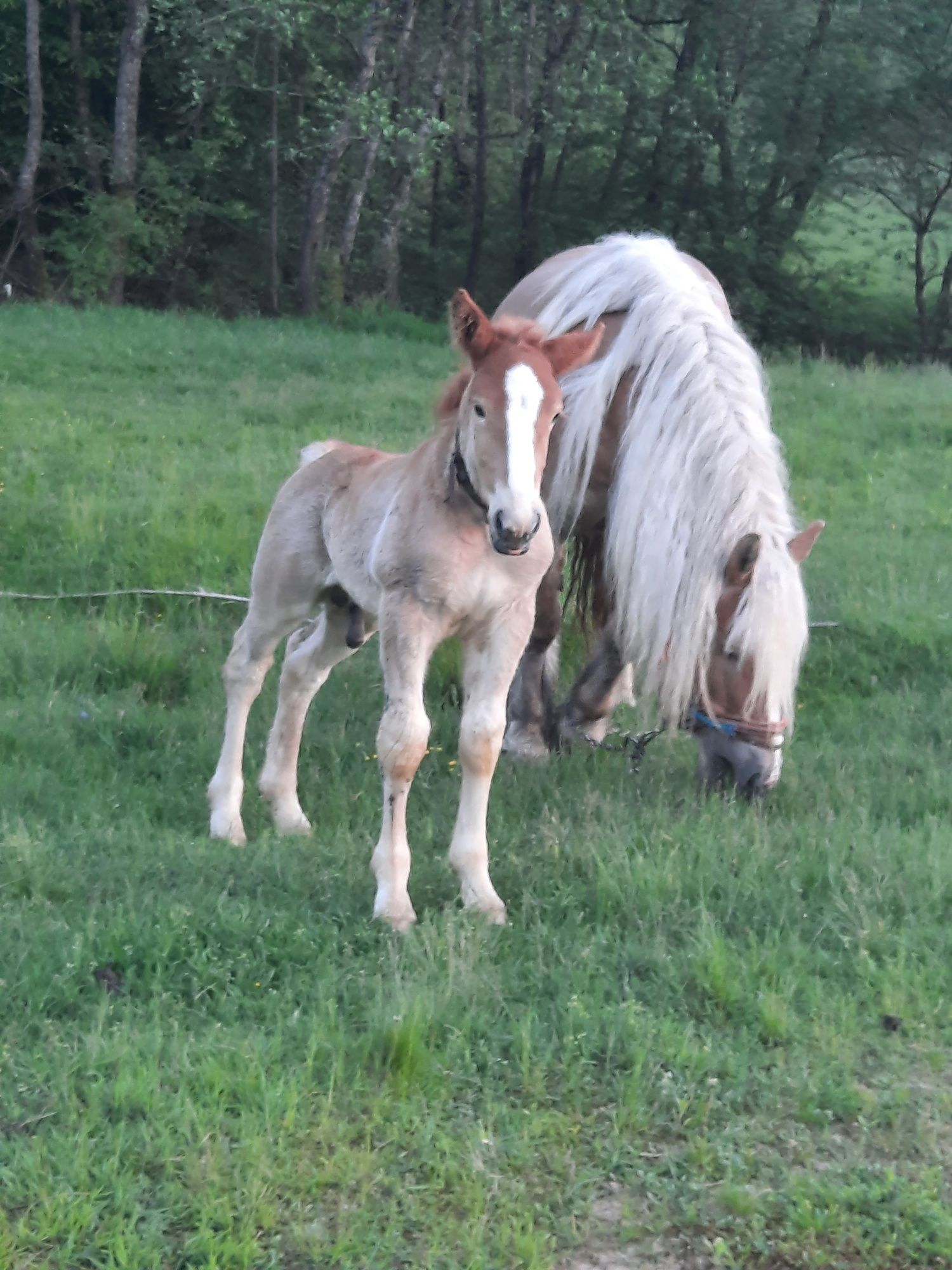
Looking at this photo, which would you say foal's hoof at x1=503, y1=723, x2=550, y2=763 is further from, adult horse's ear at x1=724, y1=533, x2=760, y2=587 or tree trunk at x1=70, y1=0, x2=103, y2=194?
tree trunk at x1=70, y1=0, x2=103, y2=194

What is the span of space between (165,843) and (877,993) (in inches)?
89.2

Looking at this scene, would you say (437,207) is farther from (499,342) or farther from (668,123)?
(499,342)

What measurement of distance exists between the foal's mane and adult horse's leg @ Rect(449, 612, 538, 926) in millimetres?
692

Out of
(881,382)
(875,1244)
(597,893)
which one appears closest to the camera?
(875,1244)

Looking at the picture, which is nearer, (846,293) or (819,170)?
(819,170)

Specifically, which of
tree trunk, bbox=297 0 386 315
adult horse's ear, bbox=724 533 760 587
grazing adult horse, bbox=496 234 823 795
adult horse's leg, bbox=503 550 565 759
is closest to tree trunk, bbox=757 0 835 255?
tree trunk, bbox=297 0 386 315

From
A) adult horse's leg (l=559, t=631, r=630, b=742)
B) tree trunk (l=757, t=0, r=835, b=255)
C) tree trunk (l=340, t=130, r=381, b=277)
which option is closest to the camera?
adult horse's leg (l=559, t=631, r=630, b=742)

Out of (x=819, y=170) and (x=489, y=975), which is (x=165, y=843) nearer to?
(x=489, y=975)

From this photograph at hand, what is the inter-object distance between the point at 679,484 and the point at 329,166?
17.5 m

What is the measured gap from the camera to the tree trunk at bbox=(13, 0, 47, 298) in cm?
1975

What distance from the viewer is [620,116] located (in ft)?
86.8

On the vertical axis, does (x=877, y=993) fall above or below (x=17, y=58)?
below

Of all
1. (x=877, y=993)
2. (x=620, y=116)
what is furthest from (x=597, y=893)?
(x=620, y=116)

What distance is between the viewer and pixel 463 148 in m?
28.0
